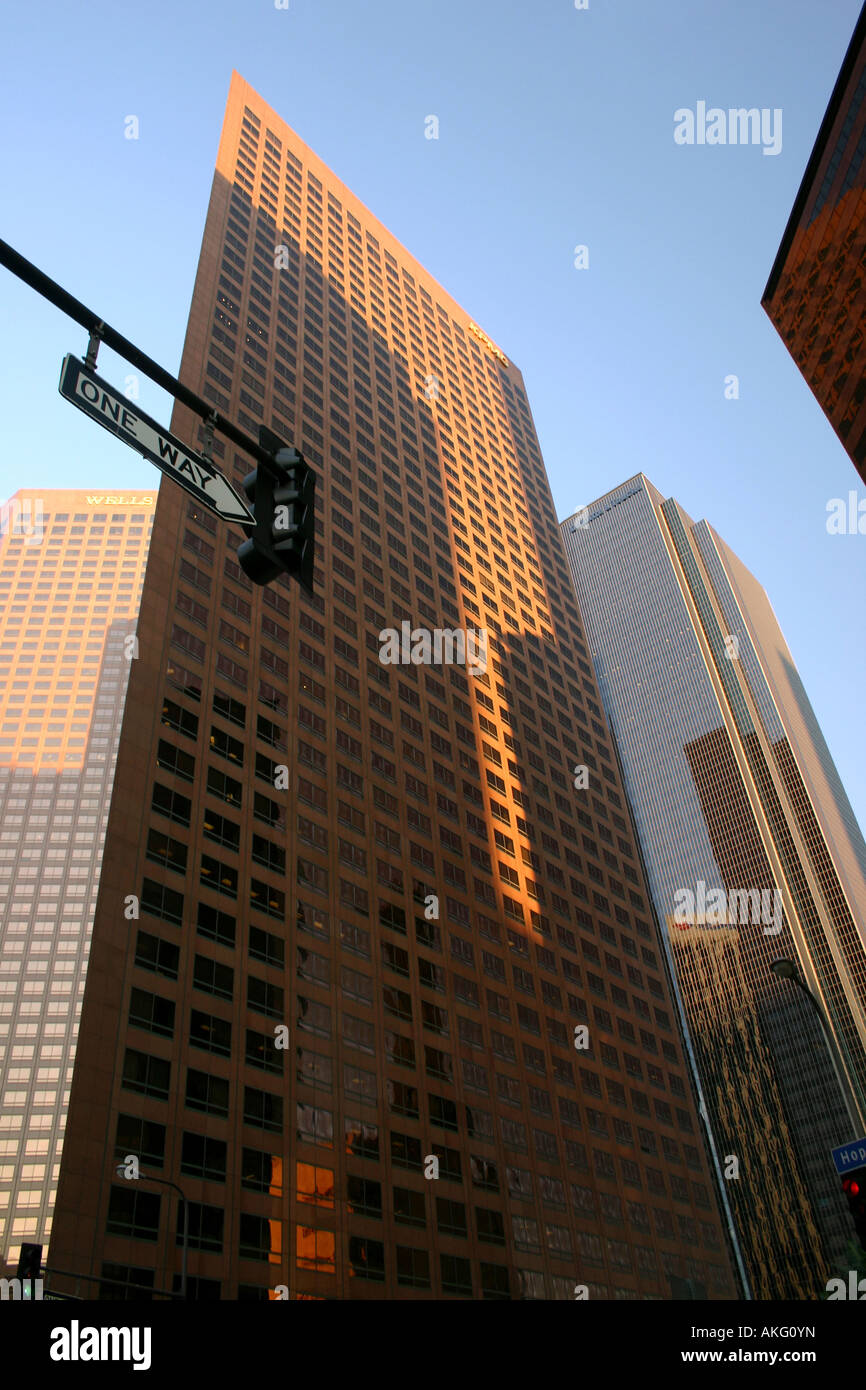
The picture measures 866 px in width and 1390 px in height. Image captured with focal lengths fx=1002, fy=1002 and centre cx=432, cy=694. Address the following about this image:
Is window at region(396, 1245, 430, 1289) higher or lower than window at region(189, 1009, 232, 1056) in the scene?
lower

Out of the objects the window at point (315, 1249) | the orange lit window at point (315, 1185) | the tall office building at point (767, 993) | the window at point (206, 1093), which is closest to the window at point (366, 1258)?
the window at point (315, 1249)

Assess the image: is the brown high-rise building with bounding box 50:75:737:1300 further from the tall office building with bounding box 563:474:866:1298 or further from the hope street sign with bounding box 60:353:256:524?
the tall office building with bounding box 563:474:866:1298

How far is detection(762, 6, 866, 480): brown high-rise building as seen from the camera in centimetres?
7869

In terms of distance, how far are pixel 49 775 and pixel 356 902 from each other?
9965cm

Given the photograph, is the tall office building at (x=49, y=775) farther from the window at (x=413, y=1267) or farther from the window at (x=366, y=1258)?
the window at (x=366, y=1258)

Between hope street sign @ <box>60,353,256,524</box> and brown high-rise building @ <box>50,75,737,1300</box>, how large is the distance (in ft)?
102

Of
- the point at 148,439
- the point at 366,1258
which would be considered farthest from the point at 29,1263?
the point at 366,1258

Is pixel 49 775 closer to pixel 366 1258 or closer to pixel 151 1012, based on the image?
pixel 151 1012

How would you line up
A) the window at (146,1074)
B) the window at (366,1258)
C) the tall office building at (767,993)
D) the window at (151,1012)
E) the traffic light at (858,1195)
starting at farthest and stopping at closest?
the tall office building at (767,993)
the window at (366,1258)
the window at (151,1012)
the window at (146,1074)
the traffic light at (858,1195)

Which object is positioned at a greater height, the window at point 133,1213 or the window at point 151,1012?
the window at point 151,1012

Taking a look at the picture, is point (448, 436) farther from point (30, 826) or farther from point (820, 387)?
point (30, 826)

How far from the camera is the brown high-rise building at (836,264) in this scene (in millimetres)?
78688

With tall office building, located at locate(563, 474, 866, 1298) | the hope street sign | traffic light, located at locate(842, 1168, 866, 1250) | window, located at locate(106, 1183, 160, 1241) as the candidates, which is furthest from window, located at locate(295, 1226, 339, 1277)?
tall office building, located at locate(563, 474, 866, 1298)

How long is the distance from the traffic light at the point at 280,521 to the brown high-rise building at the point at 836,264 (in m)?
86.3
